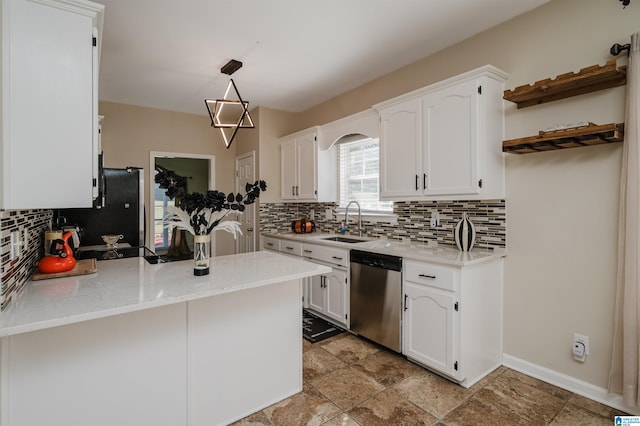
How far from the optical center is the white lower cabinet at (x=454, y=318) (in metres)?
2.28

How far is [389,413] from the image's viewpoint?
2.02 metres

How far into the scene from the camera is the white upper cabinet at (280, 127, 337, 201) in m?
4.11

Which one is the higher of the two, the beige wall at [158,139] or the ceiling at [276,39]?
the ceiling at [276,39]

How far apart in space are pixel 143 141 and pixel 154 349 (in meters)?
3.91

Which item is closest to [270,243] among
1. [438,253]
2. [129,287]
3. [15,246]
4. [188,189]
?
[438,253]

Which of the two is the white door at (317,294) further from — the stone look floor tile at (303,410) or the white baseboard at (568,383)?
the white baseboard at (568,383)

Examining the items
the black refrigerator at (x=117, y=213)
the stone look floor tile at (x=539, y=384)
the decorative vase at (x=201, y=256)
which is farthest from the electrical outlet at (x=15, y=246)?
the stone look floor tile at (x=539, y=384)

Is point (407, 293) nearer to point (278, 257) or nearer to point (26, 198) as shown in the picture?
point (278, 257)

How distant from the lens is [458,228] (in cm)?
270

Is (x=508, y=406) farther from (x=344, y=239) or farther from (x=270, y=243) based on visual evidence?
(x=270, y=243)

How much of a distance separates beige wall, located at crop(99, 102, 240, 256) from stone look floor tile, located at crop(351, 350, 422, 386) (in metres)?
3.26

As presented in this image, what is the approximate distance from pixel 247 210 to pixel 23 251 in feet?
11.2

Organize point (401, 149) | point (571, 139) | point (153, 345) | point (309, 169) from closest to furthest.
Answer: point (153, 345) < point (571, 139) < point (401, 149) < point (309, 169)

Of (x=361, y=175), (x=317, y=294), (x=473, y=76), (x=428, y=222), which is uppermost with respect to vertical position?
(x=473, y=76)
